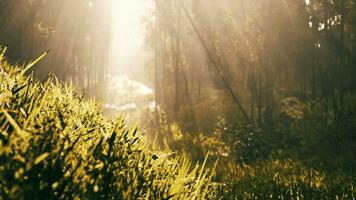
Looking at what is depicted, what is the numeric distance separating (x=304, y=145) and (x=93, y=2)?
3728 centimetres

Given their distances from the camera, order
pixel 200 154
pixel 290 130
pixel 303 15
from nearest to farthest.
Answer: pixel 200 154 < pixel 290 130 < pixel 303 15

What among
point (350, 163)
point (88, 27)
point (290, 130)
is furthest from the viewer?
point (88, 27)

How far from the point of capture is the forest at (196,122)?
1653 mm

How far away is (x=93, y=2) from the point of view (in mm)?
48812

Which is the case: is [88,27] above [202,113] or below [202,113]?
above

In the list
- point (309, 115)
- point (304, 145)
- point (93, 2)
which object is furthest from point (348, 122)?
point (93, 2)

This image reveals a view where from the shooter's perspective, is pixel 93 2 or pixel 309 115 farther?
pixel 93 2

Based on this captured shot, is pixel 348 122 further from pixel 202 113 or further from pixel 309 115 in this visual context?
pixel 202 113

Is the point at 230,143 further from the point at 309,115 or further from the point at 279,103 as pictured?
the point at 279,103

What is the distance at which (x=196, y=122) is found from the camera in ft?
79.7

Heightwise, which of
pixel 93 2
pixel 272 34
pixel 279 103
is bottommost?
pixel 279 103

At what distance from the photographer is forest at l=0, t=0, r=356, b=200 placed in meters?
1.65

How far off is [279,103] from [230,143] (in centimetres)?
1470

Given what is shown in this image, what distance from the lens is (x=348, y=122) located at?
688 inches
